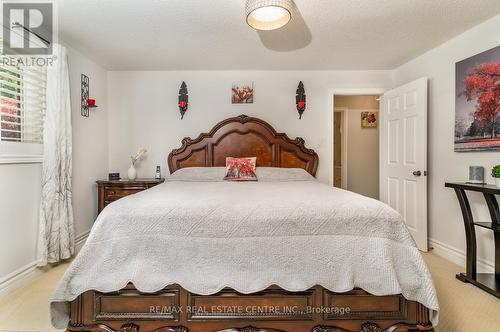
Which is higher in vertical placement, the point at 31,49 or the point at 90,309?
the point at 31,49

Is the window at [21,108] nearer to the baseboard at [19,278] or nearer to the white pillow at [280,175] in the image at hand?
the baseboard at [19,278]

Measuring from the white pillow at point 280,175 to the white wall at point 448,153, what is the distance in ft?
4.89

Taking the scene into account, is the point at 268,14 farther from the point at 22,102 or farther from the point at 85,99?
the point at 85,99

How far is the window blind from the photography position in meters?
2.19

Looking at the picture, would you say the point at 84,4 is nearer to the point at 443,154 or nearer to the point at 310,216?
the point at 310,216

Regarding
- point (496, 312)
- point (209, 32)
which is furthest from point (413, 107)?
point (209, 32)

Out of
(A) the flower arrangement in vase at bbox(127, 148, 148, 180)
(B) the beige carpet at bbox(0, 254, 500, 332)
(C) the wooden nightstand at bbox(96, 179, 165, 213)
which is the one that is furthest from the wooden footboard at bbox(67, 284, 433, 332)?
(A) the flower arrangement in vase at bbox(127, 148, 148, 180)

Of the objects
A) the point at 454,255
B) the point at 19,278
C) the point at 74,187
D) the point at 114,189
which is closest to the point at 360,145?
the point at 454,255

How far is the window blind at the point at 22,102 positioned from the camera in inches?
86.4

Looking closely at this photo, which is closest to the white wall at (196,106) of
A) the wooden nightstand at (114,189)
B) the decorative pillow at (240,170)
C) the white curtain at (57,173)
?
the wooden nightstand at (114,189)

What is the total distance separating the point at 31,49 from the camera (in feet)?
8.06

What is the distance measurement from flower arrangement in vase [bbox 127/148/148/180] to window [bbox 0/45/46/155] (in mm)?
1121

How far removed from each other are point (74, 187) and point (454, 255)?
430cm

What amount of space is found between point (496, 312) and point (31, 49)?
4398mm
